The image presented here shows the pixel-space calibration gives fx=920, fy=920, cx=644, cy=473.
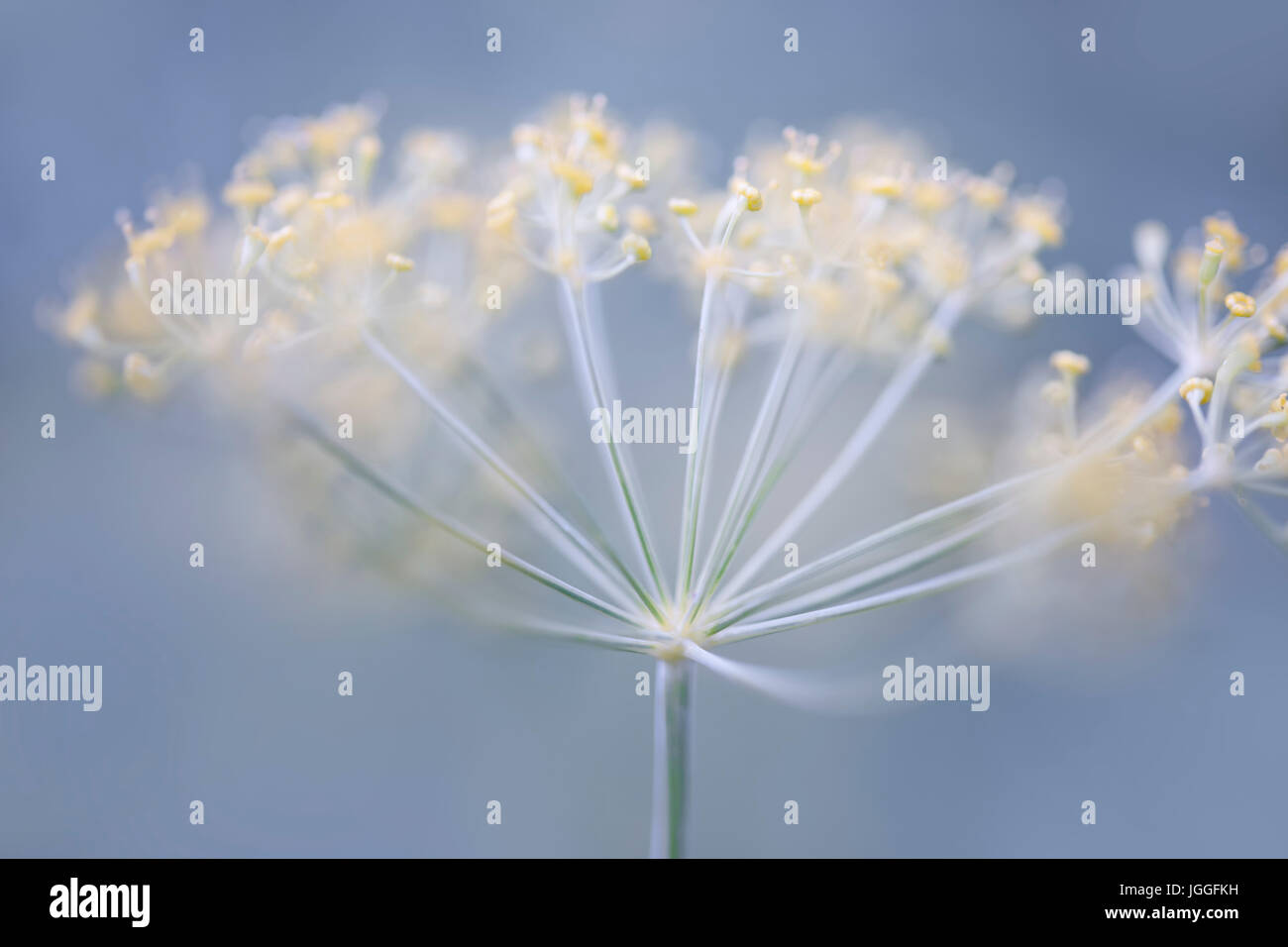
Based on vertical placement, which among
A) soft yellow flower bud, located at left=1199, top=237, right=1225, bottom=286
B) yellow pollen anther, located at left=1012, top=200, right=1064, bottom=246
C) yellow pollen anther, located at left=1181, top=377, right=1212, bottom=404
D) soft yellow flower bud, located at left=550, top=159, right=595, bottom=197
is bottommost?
yellow pollen anther, located at left=1181, top=377, right=1212, bottom=404

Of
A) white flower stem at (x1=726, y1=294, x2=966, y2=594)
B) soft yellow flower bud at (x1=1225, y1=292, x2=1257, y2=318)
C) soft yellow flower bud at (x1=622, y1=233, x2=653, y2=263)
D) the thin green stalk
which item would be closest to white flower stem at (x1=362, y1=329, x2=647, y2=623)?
the thin green stalk

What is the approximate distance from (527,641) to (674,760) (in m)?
0.90

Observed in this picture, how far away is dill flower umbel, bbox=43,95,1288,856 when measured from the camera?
1.23 metres

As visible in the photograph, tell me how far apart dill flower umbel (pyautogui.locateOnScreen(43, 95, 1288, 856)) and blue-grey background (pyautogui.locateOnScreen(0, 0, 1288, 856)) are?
0.48 metres

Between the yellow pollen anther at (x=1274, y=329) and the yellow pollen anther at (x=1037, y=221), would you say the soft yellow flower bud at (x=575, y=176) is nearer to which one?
the yellow pollen anther at (x=1037, y=221)

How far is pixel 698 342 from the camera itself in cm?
149

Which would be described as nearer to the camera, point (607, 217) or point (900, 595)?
point (900, 595)

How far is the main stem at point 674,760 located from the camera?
1114 millimetres

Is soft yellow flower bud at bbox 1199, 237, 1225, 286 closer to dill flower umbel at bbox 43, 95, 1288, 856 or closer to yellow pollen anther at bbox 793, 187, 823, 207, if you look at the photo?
dill flower umbel at bbox 43, 95, 1288, 856

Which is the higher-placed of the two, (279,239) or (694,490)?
(279,239)

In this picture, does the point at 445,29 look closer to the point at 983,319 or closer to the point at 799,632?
the point at 983,319

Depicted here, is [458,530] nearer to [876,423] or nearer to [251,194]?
[251,194]

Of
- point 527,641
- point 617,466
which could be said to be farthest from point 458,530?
point 527,641
